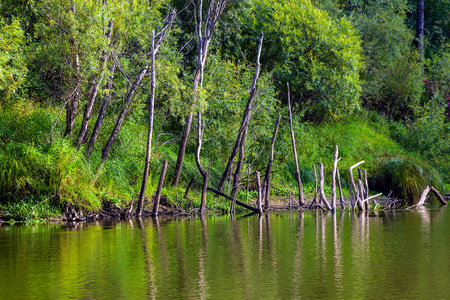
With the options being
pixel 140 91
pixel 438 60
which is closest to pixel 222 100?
A: pixel 140 91

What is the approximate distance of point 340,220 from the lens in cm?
1777

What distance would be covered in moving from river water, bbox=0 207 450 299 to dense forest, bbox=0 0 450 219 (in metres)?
2.94

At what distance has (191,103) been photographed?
20.2 m

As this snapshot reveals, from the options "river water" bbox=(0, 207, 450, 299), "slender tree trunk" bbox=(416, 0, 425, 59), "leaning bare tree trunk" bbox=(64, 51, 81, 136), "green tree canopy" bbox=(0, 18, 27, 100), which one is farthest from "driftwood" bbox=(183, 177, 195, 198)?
"slender tree trunk" bbox=(416, 0, 425, 59)

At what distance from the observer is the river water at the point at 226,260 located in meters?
7.90

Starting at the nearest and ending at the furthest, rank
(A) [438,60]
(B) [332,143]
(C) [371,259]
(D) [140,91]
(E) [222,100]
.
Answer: (C) [371,259], (D) [140,91], (E) [222,100], (B) [332,143], (A) [438,60]

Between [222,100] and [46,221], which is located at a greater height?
[222,100]

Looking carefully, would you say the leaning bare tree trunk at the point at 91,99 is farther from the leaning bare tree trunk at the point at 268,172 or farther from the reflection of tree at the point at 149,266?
the leaning bare tree trunk at the point at 268,172

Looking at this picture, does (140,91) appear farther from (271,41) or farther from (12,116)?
(271,41)

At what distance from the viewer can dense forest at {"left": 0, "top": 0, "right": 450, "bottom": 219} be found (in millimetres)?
18031

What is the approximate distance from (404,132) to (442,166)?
406cm

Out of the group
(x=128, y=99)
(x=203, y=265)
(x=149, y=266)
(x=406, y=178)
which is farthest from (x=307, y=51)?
(x=149, y=266)

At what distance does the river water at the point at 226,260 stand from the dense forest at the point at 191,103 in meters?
2.94

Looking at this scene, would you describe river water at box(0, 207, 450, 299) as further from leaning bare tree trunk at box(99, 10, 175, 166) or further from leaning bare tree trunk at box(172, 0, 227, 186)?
leaning bare tree trunk at box(172, 0, 227, 186)
